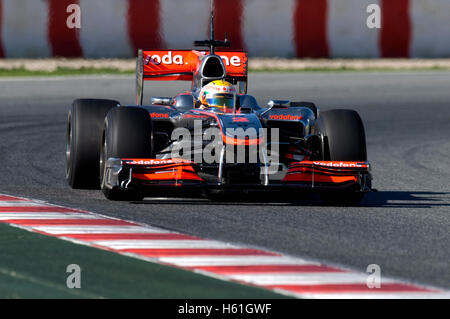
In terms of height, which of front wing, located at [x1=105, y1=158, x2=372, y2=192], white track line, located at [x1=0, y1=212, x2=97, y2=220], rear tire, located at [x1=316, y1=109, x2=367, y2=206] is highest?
rear tire, located at [x1=316, y1=109, x2=367, y2=206]

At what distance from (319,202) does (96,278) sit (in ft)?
13.1

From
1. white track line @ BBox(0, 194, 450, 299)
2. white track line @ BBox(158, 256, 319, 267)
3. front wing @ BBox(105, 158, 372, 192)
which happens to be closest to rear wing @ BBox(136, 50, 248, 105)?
front wing @ BBox(105, 158, 372, 192)

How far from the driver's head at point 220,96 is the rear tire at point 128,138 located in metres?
0.90

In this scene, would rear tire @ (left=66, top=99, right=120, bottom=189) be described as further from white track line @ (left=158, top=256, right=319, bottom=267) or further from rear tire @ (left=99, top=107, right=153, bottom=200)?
white track line @ (left=158, top=256, right=319, bottom=267)

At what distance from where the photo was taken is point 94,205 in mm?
9367

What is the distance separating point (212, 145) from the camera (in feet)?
31.7

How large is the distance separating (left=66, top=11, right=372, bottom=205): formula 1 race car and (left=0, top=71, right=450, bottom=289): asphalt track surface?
0.21 meters

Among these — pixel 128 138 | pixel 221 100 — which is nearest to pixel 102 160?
pixel 128 138

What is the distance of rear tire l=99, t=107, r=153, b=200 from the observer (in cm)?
956

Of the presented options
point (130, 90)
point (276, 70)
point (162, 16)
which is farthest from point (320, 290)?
point (276, 70)

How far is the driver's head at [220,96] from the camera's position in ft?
34.3

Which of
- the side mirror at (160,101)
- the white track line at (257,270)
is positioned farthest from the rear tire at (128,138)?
the white track line at (257,270)

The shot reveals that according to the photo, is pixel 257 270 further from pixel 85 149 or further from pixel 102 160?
pixel 85 149

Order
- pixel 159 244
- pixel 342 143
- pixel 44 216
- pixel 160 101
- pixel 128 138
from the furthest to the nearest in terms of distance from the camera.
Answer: pixel 160 101 → pixel 342 143 → pixel 128 138 → pixel 44 216 → pixel 159 244
